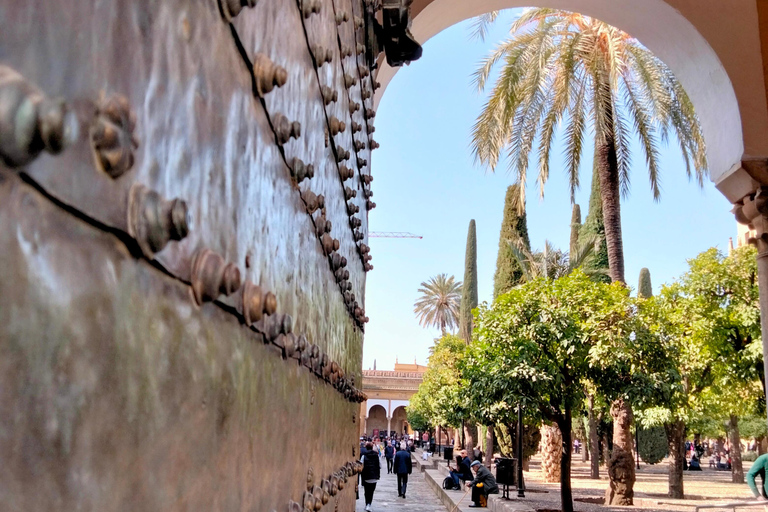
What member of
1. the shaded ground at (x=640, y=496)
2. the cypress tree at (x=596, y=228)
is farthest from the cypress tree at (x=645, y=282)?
the shaded ground at (x=640, y=496)

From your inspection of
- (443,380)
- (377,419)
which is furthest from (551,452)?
(377,419)

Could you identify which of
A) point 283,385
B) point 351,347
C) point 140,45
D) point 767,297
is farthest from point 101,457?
point 767,297

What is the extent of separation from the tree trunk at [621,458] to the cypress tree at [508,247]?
41.9ft

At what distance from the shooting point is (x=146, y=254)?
51 centimetres

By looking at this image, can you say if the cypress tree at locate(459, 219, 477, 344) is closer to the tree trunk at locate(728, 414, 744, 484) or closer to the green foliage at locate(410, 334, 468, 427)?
the green foliage at locate(410, 334, 468, 427)

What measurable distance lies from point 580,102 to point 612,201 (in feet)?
6.46

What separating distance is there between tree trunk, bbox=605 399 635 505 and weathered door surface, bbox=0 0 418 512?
13.9 m

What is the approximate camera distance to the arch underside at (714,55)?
643 cm

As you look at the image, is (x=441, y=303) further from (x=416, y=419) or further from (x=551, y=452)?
(x=551, y=452)

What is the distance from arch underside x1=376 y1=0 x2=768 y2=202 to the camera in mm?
6426

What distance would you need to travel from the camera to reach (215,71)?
70cm

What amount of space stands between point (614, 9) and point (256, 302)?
728 centimetres

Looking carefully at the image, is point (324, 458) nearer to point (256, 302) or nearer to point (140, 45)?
point (256, 302)

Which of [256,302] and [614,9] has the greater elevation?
[614,9]
